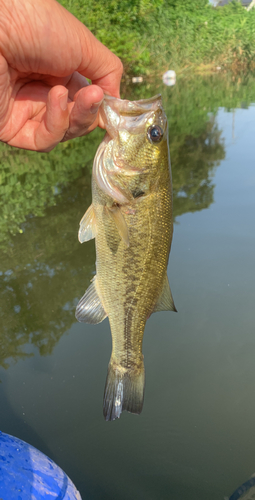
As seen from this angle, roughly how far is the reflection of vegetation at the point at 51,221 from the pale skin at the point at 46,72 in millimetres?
2152

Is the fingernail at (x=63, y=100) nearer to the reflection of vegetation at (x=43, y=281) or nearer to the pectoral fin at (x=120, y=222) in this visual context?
the pectoral fin at (x=120, y=222)

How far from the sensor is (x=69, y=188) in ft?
21.2

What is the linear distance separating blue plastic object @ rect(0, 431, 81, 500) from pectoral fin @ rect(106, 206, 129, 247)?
1.18m

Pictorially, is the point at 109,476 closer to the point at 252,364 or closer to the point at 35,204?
the point at 252,364

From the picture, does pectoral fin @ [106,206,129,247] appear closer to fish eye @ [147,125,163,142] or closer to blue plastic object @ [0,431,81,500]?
fish eye @ [147,125,163,142]

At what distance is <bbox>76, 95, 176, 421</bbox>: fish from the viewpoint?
1.91 meters

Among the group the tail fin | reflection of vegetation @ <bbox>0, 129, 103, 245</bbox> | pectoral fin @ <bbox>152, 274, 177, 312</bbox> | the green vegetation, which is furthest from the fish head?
the green vegetation

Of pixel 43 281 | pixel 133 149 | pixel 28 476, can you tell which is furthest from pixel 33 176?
pixel 28 476

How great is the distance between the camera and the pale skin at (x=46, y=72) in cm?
163

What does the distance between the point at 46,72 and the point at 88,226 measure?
30.0 inches

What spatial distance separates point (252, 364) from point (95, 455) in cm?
150

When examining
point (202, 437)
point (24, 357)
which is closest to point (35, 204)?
point (24, 357)

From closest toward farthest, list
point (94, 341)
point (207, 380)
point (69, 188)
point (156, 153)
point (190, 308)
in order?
point (156, 153)
point (207, 380)
point (94, 341)
point (190, 308)
point (69, 188)

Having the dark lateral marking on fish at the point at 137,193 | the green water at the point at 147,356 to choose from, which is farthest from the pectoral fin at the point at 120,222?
the green water at the point at 147,356
